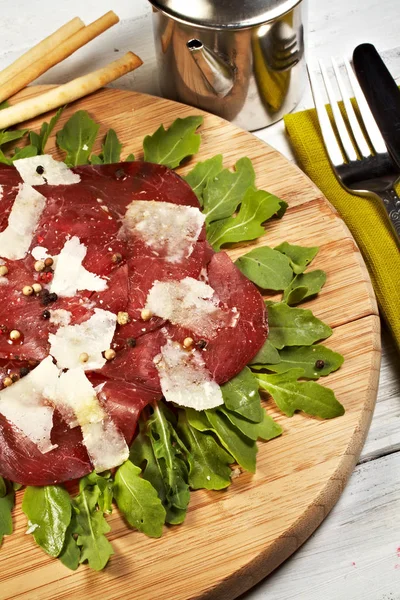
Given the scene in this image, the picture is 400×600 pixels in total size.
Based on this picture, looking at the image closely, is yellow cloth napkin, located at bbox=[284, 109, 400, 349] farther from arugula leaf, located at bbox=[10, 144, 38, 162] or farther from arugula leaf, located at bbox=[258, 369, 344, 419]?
arugula leaf, located at bbox=[10, 144, 38, 162]

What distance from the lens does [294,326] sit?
7.79ft

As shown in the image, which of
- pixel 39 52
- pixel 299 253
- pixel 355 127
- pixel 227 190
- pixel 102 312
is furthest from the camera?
pixel 39 52

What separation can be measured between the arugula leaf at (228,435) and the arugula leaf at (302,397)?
14cm

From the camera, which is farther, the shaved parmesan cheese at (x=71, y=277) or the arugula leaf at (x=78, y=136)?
the arugula leaf at (x=78, y=136)

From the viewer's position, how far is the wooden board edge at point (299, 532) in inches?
82.0

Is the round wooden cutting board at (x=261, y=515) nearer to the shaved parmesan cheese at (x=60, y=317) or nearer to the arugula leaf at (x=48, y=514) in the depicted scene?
the arugula leaf at (x=48, y=514)

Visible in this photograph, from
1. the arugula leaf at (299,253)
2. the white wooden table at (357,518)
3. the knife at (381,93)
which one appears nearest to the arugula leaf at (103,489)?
the white wooden table at (357,518)

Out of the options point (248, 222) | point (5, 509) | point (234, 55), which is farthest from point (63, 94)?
point (5, 509)

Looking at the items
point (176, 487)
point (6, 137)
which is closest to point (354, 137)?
point (6, 137)

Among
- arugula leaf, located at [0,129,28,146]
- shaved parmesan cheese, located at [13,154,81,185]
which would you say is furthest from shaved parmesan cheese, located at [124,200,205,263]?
arugula leaf, located at [0,129,28,146]

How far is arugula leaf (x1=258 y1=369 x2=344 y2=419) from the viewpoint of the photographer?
7.41ft

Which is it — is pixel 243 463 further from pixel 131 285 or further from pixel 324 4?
pixel 324 4

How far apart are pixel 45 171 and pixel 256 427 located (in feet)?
3.45

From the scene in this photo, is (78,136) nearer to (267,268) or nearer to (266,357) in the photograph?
(267,268)
